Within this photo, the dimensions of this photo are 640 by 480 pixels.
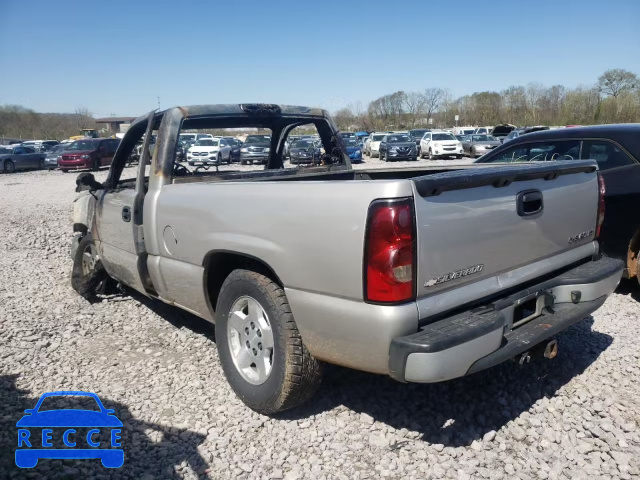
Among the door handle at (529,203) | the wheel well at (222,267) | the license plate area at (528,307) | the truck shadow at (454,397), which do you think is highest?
the door handle at (529,203)

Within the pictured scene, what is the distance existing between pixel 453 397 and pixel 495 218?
4.43ft

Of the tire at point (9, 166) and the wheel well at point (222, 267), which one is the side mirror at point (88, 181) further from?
the tire at point (9, 166)

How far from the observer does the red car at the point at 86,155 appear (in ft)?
92.7

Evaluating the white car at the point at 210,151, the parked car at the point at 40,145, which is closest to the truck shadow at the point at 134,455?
the white car at the point at 210,151

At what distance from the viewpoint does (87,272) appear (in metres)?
5.70

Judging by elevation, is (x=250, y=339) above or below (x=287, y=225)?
below

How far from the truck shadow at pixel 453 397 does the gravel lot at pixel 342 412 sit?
11 millimetres

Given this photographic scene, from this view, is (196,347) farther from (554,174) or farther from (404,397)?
(554,174)

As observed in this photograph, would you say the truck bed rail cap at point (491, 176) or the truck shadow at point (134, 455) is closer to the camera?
the truck bed rail cap at point (491, 176)

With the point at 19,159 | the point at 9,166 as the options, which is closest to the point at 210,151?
the point at 19,159

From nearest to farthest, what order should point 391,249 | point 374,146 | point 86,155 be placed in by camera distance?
point 391,249 < point 86,155 < point 374,146

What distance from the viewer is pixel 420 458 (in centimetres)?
275

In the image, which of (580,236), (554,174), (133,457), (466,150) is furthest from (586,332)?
(466,150)

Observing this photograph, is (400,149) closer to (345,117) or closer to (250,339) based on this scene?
(250,339)
